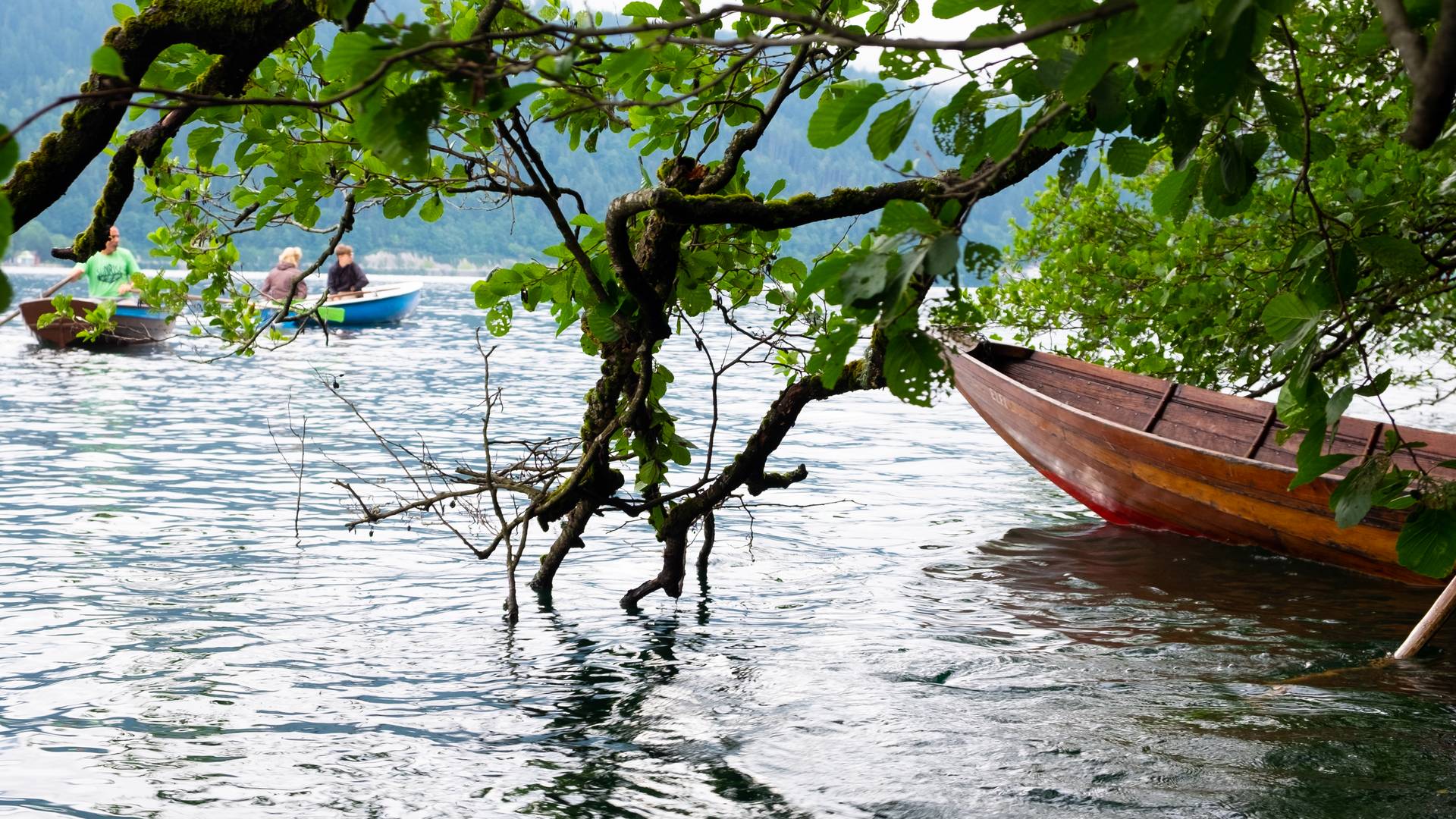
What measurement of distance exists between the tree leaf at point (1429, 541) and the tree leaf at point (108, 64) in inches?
110

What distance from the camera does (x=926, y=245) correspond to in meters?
1.97

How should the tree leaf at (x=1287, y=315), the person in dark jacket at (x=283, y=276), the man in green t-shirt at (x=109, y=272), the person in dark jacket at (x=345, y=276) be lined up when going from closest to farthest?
the tree leaf at (x=1287, y=315) < the man in green t-shirt at (x=109, y=272) < the person in dark jacket at (x=283, y=276) < the person in dark jacket at (x=345, y=276)

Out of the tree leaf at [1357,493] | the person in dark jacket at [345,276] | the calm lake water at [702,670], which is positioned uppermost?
the person in dark jacket at [345,276]

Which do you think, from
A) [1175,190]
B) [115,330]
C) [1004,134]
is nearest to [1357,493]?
[1175,190]

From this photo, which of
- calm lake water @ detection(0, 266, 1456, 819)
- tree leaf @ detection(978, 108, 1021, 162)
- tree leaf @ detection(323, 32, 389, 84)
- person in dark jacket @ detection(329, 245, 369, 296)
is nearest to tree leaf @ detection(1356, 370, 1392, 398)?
tree leaf @ detection(978, 108, 1021, 162)

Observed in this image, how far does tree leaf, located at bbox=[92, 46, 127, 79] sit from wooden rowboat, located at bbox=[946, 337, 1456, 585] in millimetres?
6381

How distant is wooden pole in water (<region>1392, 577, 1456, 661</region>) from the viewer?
6.19 m

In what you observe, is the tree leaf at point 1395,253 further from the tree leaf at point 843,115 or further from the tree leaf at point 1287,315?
the tree leaf at point 843,115

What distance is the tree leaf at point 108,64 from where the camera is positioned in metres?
1.80

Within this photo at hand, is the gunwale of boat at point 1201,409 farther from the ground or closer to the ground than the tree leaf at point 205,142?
closer to the ground

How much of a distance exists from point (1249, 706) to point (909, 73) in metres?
4.35

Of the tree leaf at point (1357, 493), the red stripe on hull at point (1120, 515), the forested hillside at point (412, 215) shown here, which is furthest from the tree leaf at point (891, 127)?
the forested hillside at point (412, 215)

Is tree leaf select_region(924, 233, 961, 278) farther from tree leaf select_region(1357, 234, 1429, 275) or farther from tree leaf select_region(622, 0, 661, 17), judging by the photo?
tree leaf select_region(622, 0, 661, 17)

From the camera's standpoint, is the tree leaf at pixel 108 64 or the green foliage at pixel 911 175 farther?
the green foliage at pixel 911 175
